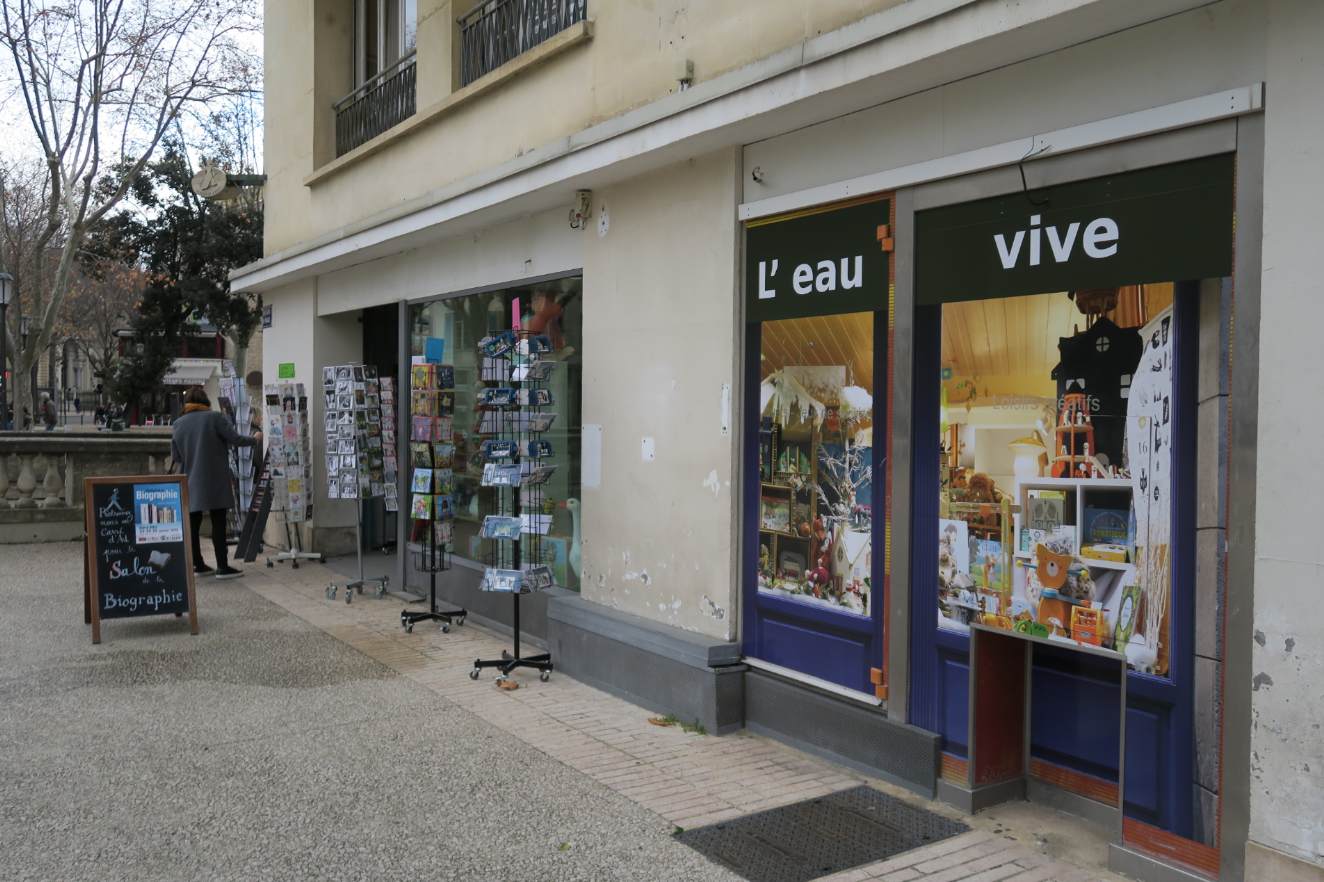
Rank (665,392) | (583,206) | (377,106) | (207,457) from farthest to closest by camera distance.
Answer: (377,106), (207,457), (583,206), (665,392)

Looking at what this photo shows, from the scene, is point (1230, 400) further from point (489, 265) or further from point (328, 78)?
point (328, 78)

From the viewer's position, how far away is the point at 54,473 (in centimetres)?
1294

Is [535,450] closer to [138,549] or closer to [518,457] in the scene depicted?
[518,457]

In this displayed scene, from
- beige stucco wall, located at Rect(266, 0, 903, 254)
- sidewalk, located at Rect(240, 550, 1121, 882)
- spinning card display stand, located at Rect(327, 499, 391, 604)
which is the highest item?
beige stucco wall, located at Rect(266, 0, 903, 254)

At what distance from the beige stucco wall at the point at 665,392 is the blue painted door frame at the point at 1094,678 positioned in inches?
48.9

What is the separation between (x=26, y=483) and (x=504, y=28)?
9006mm

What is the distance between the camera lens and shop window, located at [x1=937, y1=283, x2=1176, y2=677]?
3.93m

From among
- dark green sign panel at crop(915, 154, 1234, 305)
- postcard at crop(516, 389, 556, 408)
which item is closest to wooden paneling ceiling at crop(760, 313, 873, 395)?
dark green sign panel at crop(915, 154, 1234, 305)

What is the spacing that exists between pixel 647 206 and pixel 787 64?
5.60 feet

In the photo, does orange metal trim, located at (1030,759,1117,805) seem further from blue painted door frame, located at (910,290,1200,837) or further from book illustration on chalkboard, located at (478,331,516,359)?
book illustration on chalkboard, located at (478,331,516,359)

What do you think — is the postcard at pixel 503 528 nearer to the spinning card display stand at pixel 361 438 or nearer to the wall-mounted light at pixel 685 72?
the wall-mounted light at pixel 685 72

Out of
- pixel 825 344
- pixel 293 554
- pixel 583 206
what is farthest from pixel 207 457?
pixel 825 344

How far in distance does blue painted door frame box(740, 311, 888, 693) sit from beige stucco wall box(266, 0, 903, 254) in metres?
1.57

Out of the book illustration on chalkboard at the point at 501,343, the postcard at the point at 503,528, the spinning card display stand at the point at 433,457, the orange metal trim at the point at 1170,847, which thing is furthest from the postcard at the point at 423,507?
the orange metal trim at the point at 1170,847
